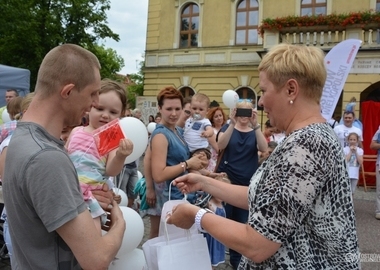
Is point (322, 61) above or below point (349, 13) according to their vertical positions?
below

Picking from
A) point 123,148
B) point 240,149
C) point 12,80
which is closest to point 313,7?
point 12,80

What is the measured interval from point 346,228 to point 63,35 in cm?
2499

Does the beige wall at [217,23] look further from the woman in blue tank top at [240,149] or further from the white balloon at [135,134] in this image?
the white balloon at [135,134]

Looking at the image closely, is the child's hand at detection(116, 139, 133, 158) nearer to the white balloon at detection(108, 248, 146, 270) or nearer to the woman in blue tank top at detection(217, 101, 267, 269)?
the white balloon at detection(108, 248, 146, 270)

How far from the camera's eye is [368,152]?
37.7ft

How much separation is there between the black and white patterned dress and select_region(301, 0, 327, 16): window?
1702cm

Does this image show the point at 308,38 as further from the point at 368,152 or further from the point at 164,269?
the point at 164,269

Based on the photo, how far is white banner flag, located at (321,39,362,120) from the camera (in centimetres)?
448

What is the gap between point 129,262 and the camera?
2.95 m

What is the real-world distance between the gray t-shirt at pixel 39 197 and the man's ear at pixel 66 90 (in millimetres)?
143

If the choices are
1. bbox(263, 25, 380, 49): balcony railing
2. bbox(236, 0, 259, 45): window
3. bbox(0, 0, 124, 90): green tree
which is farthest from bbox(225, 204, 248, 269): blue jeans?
bbox(0, 0, 124, 90): green tree

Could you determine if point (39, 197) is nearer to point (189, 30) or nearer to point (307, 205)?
point (307, 205)

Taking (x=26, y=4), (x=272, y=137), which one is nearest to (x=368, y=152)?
(x=272, y=137)

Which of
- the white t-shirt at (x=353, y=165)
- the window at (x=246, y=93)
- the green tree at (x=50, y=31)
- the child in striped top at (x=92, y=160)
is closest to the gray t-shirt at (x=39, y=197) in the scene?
the child in striped top at (x=92, y=160)
